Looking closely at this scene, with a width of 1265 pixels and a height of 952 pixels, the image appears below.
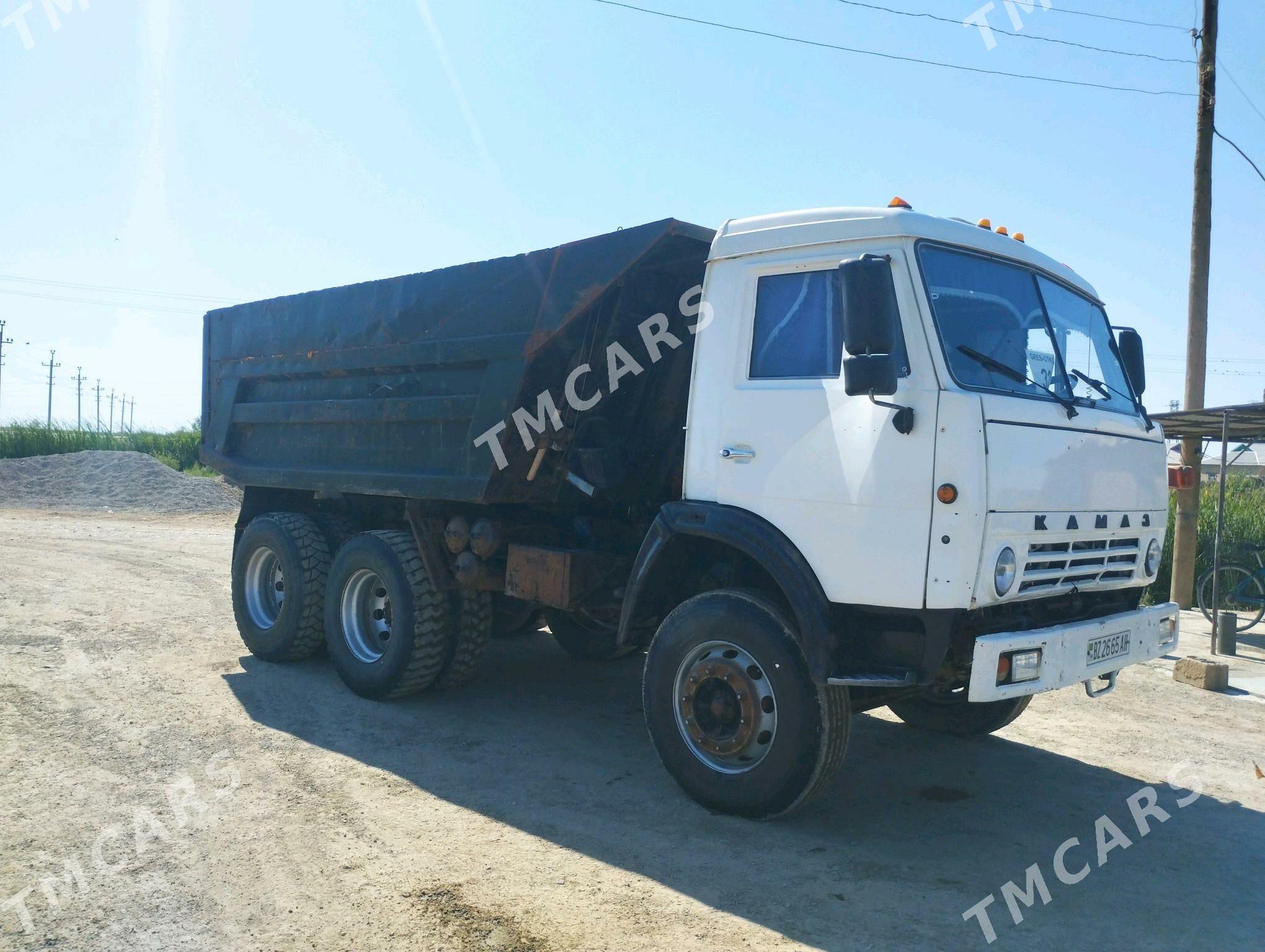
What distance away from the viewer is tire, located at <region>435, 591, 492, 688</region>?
677 cm

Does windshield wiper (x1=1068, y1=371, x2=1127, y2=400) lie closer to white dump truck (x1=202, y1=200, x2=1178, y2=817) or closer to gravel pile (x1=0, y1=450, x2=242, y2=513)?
white dump truck (x1=202, y1=200, x2=1178, y2=817)

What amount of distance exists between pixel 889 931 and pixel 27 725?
5.19 meters

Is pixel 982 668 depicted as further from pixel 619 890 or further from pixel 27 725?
pixel 27 725

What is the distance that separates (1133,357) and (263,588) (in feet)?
22.8

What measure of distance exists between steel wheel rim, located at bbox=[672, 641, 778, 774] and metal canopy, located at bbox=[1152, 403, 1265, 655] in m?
6.05

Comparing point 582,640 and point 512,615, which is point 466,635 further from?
point 582,640

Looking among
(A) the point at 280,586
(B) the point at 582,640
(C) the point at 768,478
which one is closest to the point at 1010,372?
(C) the point at 768,478

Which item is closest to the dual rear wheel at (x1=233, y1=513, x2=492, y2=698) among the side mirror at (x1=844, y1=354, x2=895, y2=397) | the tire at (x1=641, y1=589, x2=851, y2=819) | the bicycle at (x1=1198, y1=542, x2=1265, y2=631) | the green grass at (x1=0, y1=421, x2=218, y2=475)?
the tire at (x1=641, y1=589, x2=851, y2=819)

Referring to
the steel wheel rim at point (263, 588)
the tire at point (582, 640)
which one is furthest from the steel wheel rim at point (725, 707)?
the steel wheel rim at point (263, 588)

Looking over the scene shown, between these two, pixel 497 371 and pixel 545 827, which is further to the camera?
pixel 497 371

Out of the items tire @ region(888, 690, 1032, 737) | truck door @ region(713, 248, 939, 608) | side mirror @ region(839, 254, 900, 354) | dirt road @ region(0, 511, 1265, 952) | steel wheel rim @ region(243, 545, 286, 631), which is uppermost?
side mirror @ region(839, 254, 900, 354)

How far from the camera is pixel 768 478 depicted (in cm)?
466

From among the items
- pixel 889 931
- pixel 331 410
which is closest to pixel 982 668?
pixel 889 931

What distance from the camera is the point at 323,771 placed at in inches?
212
